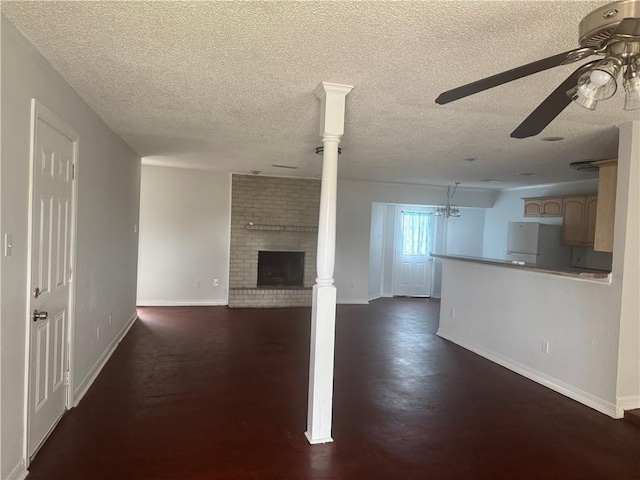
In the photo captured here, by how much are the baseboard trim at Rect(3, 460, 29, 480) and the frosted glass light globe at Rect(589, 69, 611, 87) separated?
3.08 metres

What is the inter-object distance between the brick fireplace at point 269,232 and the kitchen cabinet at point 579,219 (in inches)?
160

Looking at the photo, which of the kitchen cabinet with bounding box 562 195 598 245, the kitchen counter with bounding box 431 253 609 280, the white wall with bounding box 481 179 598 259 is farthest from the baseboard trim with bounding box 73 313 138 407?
the white wall with bounding box 481 179 598 259

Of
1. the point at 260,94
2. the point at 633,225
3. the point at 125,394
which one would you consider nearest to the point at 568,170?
the point at 633,225

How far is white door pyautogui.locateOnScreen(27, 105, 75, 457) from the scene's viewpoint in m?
2.37

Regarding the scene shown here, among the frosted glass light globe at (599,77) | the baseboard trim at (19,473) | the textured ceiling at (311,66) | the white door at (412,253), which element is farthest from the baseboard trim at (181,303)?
the frosted glass light globe at (599,77)

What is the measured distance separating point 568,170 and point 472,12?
4.84m

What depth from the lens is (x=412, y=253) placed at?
9453mm

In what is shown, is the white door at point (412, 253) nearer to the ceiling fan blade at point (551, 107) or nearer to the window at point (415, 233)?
the window at point (415, 233)

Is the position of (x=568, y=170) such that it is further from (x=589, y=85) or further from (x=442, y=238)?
(x=589, y=85)

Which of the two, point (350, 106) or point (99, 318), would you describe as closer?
point (350, 106)

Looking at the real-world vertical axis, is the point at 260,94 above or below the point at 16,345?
above

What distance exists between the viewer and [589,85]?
1499 millimetres

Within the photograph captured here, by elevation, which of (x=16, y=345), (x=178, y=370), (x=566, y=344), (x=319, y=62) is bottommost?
(x=178, y=370)

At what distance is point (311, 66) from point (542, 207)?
5.95 m
